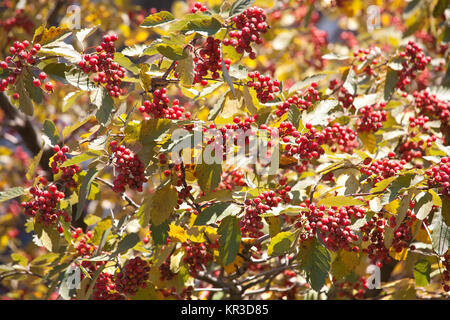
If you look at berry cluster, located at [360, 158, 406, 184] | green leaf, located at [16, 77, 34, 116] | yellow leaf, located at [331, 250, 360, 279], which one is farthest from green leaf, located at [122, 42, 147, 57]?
yellow leaf, located at [331, 250, 360, 279]

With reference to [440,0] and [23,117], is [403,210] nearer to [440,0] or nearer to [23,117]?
[440,0]

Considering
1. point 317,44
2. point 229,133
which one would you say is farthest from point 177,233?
point 317,44

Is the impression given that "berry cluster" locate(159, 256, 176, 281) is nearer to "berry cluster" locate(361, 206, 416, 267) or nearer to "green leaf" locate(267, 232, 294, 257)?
"green leaf" locate(267, 232, 294, 257)

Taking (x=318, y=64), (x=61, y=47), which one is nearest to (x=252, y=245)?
(x=61, y=47)

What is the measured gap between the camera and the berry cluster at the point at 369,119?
8.05 feet

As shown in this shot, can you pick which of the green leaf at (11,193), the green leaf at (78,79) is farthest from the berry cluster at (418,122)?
the green leaf at (11,193)

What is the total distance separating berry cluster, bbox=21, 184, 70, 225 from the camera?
205 centimetres

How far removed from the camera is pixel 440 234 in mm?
1947

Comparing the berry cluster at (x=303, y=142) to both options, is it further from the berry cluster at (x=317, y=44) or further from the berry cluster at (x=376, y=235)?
the berry cluster at (x=317, y=44)

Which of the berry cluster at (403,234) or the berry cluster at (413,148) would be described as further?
the berry cluster at (413,148)

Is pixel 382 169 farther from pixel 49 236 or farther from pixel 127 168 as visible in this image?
pixel 49 236

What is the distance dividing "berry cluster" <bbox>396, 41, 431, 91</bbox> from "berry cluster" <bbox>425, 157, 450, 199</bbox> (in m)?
0.81

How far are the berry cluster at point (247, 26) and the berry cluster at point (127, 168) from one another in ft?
1.98

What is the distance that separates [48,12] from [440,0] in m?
3.45
